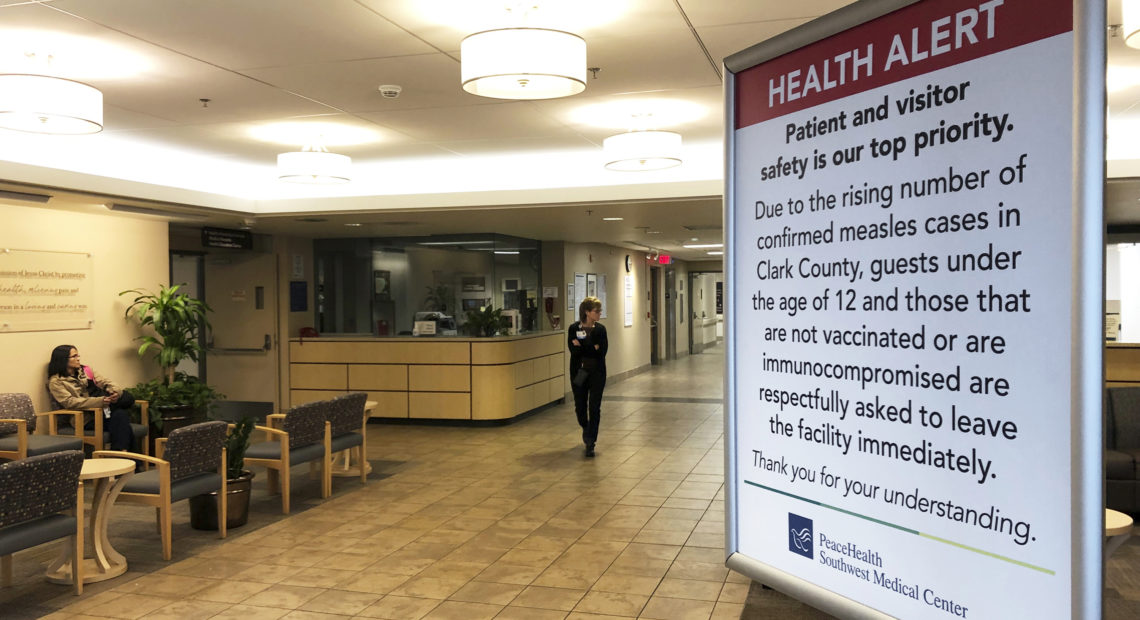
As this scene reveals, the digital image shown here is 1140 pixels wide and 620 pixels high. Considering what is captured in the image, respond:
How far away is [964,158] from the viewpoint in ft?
4.33

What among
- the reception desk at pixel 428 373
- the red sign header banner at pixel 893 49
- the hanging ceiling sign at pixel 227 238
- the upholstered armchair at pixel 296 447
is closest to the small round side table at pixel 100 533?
the upholstered armchair at pixel 296 447

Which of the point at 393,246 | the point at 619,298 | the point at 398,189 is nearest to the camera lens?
the point at 398,189

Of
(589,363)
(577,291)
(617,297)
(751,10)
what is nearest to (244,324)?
(577,291)

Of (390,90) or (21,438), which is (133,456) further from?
(390,90)

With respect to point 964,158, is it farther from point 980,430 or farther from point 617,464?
point 617,464

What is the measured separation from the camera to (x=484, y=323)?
11.4 metres

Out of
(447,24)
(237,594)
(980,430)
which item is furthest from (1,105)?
(980,430)

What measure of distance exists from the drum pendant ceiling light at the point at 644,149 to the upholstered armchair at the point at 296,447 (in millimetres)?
3236

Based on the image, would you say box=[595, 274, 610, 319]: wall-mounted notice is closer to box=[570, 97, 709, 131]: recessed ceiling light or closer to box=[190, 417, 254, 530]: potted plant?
box=[570, 97, 709, 131]: recessed ceiling light

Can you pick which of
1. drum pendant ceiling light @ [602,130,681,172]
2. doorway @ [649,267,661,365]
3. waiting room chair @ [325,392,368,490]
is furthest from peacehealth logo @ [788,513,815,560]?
doorway @ [649,267,661,365]

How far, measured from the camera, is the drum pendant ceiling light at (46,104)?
16.3ft

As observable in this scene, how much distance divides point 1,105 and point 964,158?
17.7ft

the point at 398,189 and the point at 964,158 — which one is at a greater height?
the point at 398,189

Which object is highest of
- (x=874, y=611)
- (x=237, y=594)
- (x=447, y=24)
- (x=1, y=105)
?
(x=447, y=24)
